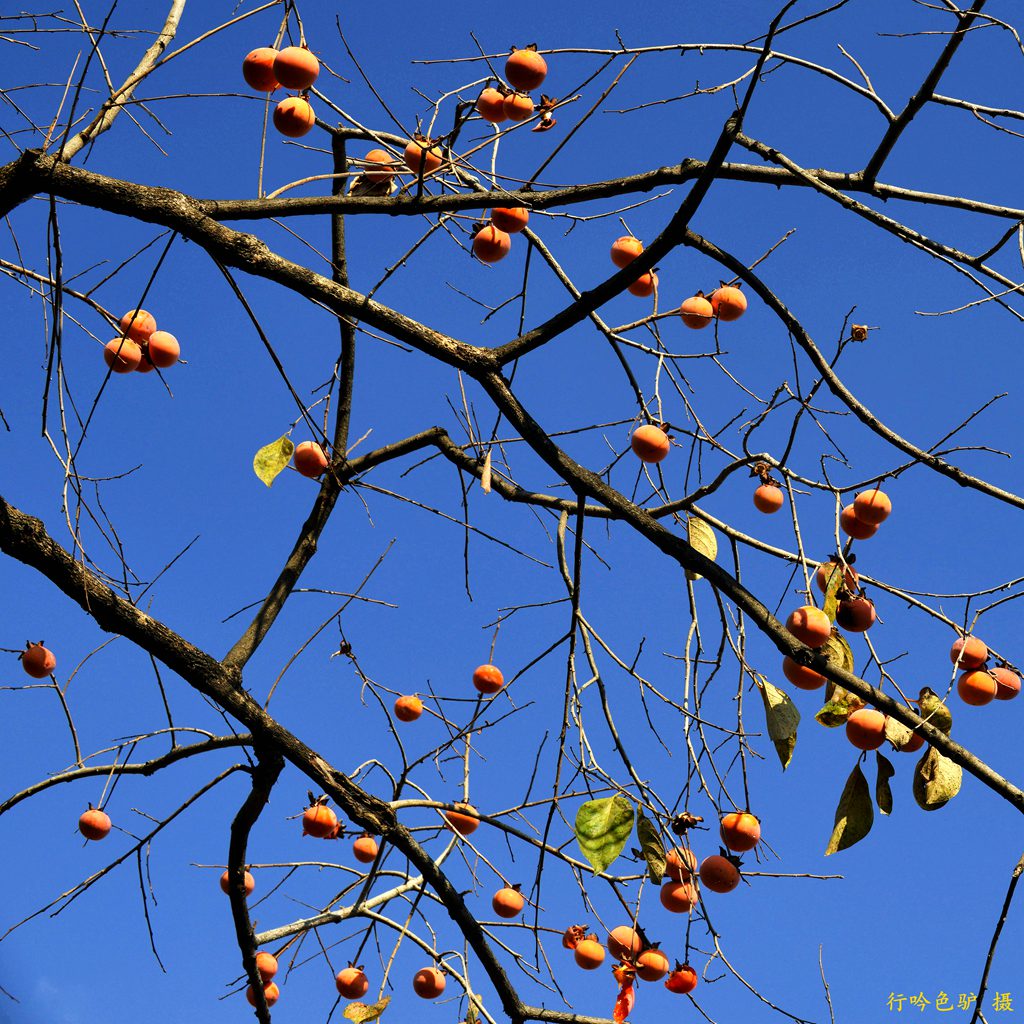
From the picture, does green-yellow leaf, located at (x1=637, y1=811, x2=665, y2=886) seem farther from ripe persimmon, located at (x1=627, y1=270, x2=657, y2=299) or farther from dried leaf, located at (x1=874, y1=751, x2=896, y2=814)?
ripe persimmon, located at (x1=627, y1=270, x2=657, y2=299)

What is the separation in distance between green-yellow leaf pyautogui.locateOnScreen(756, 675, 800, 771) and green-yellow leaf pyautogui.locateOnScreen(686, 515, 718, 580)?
0.38 meters

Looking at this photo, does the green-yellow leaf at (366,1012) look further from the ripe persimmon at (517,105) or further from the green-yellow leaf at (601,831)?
the ripe persimmon at (517,105)

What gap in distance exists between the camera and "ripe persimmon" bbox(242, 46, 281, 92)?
2.02m

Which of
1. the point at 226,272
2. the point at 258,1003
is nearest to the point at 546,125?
the point at 226,272

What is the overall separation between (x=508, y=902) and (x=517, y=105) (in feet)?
6.61

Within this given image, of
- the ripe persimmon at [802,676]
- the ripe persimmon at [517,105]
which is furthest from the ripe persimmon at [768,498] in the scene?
the ripe persimmon at [517,105]

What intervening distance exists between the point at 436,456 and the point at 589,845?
1.19 m

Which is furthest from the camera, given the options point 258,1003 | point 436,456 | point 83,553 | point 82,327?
point 436,456

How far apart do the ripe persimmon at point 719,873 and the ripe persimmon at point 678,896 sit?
38 mm

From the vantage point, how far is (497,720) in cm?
257

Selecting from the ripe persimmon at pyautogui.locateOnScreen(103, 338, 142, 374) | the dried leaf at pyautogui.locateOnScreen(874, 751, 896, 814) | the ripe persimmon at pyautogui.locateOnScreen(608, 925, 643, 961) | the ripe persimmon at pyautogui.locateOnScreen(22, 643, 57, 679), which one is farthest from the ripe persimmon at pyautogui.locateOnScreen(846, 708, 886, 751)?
the ripe persimmon at pyautogui.locateOnScreen(22, 643, 57, 679)

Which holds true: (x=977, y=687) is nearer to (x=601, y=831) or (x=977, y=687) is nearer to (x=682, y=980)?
(x=601, y=831)

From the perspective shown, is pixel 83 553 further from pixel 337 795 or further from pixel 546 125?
pixel 546 125

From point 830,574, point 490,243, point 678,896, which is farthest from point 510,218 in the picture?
point 678,896
